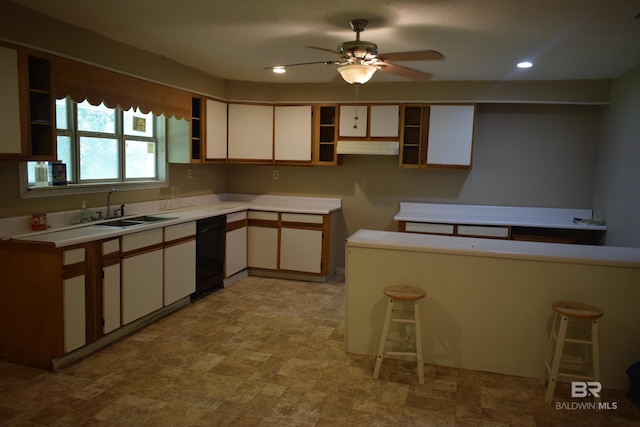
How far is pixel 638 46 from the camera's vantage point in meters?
3.48

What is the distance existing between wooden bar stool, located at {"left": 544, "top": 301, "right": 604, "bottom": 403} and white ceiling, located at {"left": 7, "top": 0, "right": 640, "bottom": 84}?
1806 millimetres

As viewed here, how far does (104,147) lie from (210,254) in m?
1.46

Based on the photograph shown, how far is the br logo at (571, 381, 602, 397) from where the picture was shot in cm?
277

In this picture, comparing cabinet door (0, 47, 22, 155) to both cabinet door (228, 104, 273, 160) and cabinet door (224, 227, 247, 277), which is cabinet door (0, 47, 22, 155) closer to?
cabinet door (224, 227, 247, 277)

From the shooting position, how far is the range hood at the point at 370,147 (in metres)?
5.16

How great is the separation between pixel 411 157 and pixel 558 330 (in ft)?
9.70

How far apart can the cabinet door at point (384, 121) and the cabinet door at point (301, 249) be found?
1.37m

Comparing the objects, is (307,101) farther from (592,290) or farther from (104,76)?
(592,290)

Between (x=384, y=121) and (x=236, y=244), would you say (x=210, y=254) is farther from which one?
(x=384, y=121)

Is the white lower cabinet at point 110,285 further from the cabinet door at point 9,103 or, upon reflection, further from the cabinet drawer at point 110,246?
the cabinet door at point 9,103

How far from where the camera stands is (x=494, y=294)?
3.07 m

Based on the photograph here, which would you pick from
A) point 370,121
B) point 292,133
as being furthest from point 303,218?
point 370,121

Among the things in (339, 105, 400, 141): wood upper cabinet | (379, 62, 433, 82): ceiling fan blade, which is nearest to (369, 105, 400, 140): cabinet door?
(339, 105, 400, 141): wood upper cabinet

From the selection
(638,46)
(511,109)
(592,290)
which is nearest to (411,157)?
(511,109)
